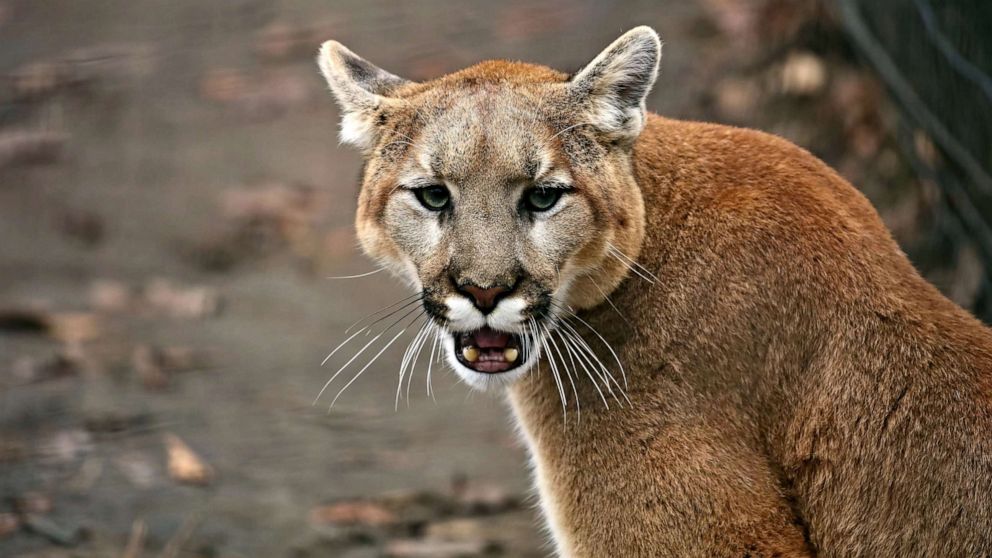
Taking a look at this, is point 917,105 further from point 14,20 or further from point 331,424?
point 14,20

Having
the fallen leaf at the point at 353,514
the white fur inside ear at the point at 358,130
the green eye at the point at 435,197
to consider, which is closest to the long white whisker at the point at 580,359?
the green eye at the point at 435,197

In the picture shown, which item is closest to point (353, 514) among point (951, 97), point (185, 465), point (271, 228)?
point (185, 465)

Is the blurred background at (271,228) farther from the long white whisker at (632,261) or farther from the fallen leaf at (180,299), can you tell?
the long white whisker at (632,261)

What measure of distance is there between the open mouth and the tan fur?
272 millimetres

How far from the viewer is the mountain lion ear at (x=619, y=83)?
5.00m

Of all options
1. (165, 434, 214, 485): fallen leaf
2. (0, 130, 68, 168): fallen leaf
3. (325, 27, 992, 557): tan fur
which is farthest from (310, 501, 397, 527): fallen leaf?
(0, 130, 68, 168): fallen leaf

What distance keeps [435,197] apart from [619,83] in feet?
2.78

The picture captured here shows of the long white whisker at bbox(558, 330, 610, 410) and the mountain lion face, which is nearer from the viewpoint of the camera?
the mountain lion face

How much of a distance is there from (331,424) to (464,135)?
12.1ft

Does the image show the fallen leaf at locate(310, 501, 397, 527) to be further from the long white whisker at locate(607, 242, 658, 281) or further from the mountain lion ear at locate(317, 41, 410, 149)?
the long white whisker at locate(607, 242, 658, 281)

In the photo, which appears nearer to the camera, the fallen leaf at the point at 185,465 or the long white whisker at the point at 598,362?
the long white whisker at the point at 598,362

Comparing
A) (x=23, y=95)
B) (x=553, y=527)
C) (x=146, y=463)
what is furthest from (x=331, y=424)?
(x=23, y=95)

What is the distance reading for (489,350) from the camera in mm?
4977

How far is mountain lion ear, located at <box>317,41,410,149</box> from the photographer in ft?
17.5
